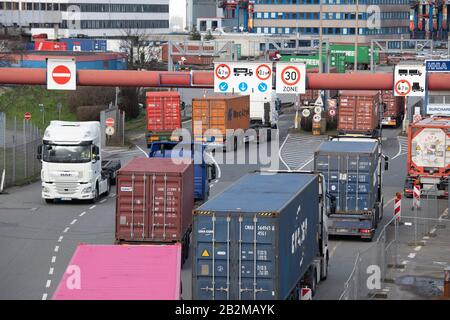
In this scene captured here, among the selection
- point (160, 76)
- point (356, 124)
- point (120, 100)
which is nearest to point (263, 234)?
point (160, 76)

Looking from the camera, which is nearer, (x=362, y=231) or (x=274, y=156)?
(x=362, y=231)

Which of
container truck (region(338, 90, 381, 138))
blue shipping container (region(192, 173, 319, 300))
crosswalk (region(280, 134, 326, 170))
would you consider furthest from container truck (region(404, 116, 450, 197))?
blue shipping container (region(192, 173, 319, 300))

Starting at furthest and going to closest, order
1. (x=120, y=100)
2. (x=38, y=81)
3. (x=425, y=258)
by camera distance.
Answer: (x=120, y=100) < (x=38, y=81) < (x=425, y=258)

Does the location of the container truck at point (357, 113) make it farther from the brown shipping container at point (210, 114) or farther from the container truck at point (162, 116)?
the container truck at point (162, 116)

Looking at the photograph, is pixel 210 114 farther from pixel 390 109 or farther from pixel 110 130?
pixel 390 109

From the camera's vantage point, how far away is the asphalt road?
102ft

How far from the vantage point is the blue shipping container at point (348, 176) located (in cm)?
3728

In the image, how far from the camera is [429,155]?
4669cm

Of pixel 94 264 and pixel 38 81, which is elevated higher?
pixel 38 81

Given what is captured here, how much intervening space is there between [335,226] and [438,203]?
9.59 m

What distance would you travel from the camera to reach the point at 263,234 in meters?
24.6

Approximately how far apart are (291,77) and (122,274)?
18.0 meters
